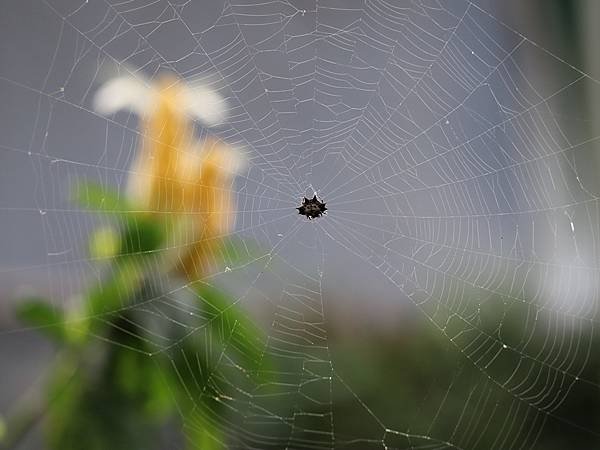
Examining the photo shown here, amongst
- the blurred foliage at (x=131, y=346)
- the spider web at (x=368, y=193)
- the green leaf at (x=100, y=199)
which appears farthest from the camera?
the spider web at (x=368, y=193)

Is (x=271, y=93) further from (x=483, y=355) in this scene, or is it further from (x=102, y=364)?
(x=102, y=364)

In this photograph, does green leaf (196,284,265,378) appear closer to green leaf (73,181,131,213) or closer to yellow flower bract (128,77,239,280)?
yellow flower bract (128,77,239,280)

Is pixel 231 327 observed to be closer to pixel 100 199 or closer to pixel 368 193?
pixel 100 199

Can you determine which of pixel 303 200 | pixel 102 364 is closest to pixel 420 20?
pixel 303 200

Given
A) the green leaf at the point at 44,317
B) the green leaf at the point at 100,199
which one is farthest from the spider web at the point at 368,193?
the green leaf at the point at 44,317

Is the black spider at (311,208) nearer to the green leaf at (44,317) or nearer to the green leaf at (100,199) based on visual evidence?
the green leaf at (100,199)

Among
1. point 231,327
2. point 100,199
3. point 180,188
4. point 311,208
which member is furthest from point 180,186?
point 311,208

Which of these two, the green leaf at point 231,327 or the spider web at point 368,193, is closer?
the green leaf at point 231,327

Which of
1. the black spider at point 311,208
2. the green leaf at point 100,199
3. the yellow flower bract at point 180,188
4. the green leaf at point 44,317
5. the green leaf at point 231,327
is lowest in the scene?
the green leaf at point 44,317
